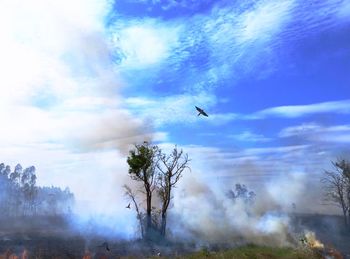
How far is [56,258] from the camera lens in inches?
1768

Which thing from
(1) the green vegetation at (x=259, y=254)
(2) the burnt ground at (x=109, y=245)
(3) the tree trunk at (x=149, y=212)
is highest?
(3) the tree trunk at (x=149, y=212)

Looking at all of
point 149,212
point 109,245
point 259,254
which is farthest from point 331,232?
point 109,245

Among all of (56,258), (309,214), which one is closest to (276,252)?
(56,258)

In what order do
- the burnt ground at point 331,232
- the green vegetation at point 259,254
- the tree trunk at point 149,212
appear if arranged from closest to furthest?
the green vegetation at point 259,254 < the tree trunk at point 149,212 < the burnt ground at point 331,232

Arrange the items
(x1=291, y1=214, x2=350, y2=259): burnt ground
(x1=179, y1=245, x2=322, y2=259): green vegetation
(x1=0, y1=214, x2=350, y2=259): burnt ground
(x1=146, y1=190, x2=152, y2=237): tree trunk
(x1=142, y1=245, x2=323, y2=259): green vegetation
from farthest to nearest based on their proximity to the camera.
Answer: (x1=291, y1=214, x2=350, y2=259): burnt ground → (x1=146, y1=190, x2=152, y2=237): tree trunk → (x1=0, y1=214, x2=350, y2=259): burnt ground → (x1=179, y1=245, x2=322, y2=259): green vegetation → (x1=142, y1=245, x2=323, y2=259): green vegetation

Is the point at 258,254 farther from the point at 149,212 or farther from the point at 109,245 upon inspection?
the point at 109,245

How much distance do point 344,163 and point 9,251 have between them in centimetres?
6839

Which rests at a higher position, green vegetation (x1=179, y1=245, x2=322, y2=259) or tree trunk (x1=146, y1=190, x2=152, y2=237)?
tree trunk (x1=146, y1=190, x2=152, y2=237)

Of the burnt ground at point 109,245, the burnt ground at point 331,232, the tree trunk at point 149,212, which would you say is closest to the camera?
the burnt ground at point 109,245

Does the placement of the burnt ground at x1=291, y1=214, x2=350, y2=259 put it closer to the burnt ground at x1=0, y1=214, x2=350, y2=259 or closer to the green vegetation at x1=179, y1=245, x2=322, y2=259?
the burnt ground at x1=0, y1=214, x2=350, y2=259

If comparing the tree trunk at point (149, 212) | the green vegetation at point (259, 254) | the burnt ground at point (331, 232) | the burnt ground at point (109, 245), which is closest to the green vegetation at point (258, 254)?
the green vegetation at point (259, 254)

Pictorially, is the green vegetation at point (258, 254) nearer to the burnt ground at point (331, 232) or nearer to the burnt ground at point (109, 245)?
the burnt ground at point (109, 245)

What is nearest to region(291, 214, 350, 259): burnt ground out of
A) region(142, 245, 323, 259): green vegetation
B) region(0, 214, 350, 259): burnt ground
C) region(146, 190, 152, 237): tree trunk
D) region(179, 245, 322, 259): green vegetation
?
region(0, 214, 350, 259): burnt ground

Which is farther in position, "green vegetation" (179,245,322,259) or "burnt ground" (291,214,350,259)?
"burnt ground" (291,214,350,259)
